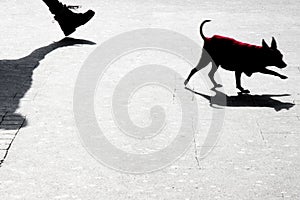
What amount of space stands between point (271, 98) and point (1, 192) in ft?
14.6

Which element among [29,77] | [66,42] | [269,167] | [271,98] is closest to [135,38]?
[66,42]

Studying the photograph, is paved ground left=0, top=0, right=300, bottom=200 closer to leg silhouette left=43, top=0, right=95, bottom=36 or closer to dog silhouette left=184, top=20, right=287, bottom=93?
leg silhouette left=43, top=0, right=95, bottom=36

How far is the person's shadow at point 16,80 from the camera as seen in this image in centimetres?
826

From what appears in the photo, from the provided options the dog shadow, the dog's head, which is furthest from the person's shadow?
the dog's head

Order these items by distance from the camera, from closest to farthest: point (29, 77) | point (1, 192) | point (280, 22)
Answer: point (1, 192), point (29, 77), point (280, 22)

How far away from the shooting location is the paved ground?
20.9ft

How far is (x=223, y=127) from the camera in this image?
8.09 metres

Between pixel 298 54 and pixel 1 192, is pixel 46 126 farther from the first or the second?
pixel 298 54

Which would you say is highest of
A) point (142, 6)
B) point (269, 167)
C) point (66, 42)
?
point (269, 167)

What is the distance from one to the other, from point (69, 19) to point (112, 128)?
17.2 feet

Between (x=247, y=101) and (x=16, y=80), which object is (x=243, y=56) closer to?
(x=247, y=101)

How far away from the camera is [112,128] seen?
26.6ft

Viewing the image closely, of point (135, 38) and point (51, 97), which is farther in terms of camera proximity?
point (135, 38)

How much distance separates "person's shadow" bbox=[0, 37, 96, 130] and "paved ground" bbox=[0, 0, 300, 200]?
0.05 feet
